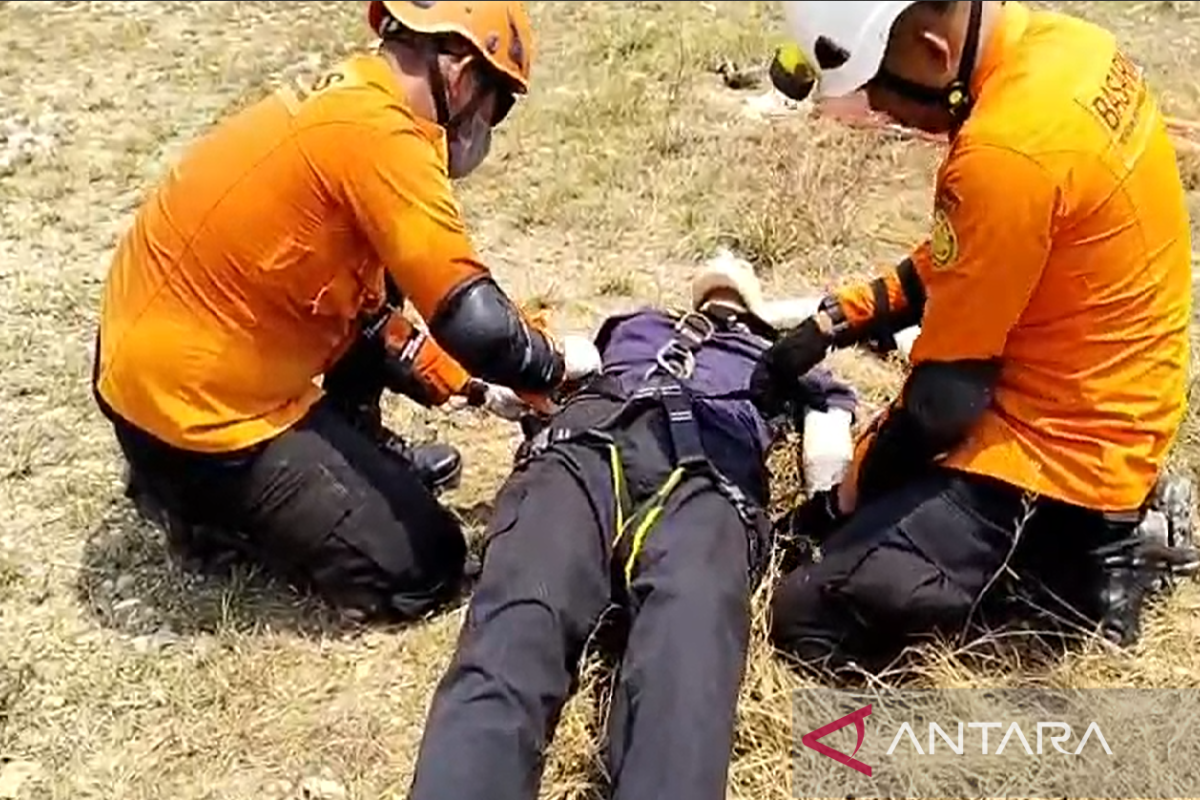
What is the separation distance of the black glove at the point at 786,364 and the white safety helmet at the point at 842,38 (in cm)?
65

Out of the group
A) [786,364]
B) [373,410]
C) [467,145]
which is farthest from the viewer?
[373,410]

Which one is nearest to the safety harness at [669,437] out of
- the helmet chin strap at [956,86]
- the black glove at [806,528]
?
the black glove at [806,528]

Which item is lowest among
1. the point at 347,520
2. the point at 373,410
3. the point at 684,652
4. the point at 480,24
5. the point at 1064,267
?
the point at 373,410

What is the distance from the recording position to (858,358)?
467 cm

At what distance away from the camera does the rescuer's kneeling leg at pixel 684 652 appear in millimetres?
3002

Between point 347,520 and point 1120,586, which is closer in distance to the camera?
point 1120,586

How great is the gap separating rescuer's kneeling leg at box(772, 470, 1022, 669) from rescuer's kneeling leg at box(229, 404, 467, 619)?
78cm

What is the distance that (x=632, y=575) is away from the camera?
342 cm

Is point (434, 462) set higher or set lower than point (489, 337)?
lower

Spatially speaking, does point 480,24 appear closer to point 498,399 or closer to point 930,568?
point 498,399

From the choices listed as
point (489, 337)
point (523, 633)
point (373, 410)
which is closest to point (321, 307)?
point (489, 337)

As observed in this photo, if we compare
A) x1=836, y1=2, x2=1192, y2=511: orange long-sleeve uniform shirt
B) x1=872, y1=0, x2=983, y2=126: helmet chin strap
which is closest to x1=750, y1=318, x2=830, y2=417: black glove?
x1=836, y1=2, x2=1192, y2=511: orange long-sleeve uniform shirt

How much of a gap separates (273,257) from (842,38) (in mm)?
1190

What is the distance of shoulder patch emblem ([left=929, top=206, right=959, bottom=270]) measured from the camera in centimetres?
315
